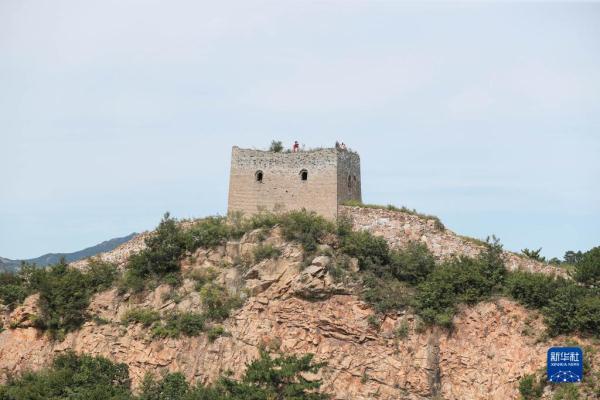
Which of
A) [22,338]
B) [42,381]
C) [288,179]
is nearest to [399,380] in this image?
[288,179]

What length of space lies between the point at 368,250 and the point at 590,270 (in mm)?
6858

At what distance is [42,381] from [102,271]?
199 inches

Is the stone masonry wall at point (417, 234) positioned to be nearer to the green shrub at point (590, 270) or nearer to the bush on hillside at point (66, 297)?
the green shrub at point (590, 270)

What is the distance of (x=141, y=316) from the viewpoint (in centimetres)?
2878

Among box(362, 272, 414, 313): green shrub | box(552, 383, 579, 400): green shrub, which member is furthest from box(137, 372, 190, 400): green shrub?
box(552, 383, 579, 400): green shrub

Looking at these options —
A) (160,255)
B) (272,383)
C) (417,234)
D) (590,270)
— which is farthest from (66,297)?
(590,270)

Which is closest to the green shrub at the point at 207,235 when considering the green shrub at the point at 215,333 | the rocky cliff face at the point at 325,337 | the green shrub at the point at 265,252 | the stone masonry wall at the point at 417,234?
the rocky cliff face at the point at 325,337

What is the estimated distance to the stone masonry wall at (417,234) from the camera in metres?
27.4

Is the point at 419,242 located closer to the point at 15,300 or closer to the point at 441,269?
the point at 441,269

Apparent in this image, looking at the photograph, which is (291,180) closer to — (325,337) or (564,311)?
(325,337)

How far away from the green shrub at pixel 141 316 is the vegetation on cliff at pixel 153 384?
166 centimetres

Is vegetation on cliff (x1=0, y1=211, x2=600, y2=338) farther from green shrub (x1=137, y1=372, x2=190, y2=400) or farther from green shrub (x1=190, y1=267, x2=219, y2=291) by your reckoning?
green shrub (x1=137, y1=372, x2=190, y2=400)

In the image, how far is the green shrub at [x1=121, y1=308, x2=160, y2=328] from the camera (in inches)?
1126

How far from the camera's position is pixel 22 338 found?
2983 centimetres
